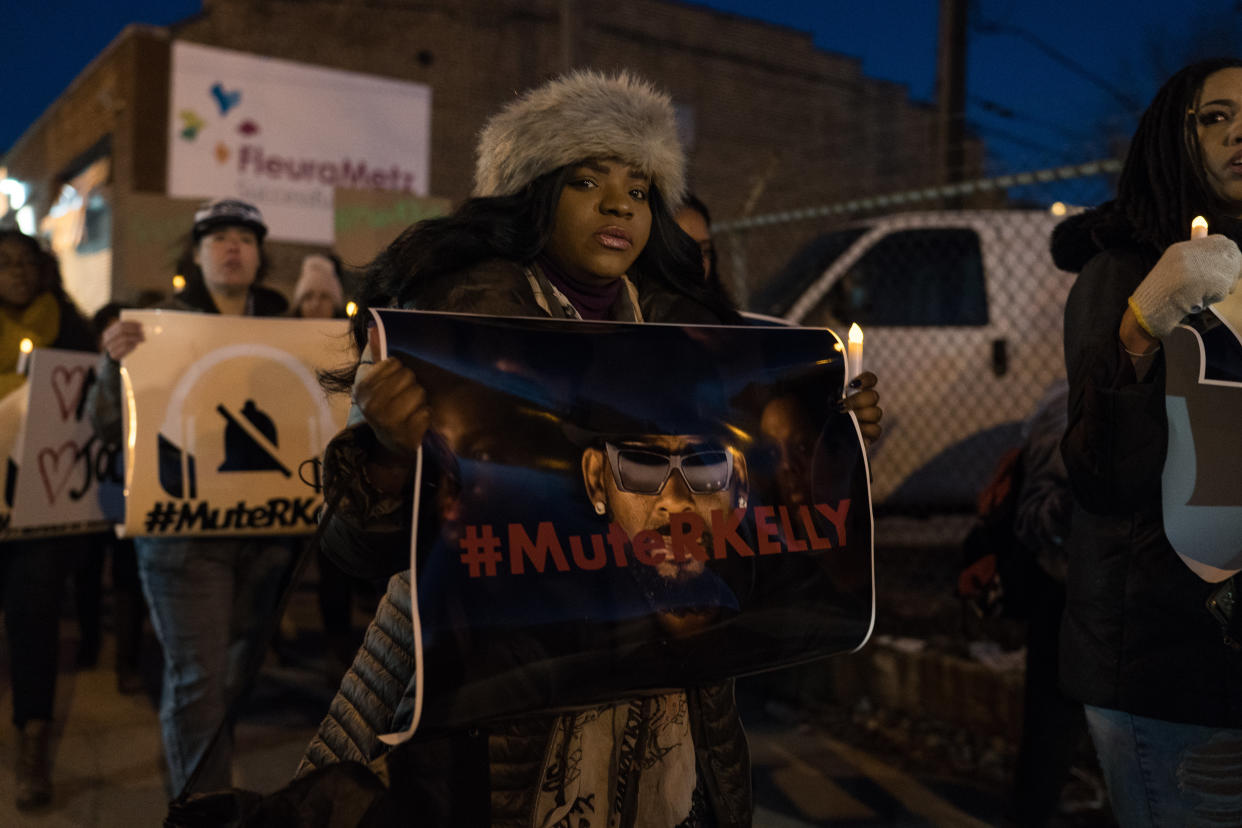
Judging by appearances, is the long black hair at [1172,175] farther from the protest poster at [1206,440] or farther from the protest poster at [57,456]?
the protest poster at [57,456]

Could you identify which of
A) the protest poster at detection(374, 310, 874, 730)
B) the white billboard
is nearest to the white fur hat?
the protest poster at detection(374, 310, 874, 730)

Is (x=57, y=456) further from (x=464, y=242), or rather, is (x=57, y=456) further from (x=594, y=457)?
(x=594, y=457)

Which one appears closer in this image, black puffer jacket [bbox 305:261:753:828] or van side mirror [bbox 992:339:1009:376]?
black puffer jacket [bbox 305:261:753:828]

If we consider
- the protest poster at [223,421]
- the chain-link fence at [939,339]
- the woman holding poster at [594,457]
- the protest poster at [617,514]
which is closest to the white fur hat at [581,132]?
the woman holding poster at [594,457]

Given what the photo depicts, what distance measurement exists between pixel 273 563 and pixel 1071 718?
2645mm

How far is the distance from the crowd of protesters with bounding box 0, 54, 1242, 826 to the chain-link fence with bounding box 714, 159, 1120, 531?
13.3 ft

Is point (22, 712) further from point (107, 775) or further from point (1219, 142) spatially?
point (1219, 142)

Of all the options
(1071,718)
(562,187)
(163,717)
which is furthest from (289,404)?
(1071,718)

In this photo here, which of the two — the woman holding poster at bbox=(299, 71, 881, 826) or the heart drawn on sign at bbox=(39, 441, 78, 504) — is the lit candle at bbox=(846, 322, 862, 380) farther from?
the heart drawn on sign at bbox=(39, 441, 78, 504)

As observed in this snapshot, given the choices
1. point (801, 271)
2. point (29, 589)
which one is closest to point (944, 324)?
point (801, 271)

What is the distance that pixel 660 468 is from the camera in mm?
1820

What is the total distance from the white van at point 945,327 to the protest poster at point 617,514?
4.41m

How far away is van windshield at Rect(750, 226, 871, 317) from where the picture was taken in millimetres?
6762

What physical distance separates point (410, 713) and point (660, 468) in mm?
549
